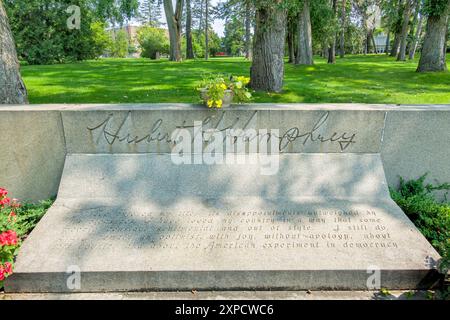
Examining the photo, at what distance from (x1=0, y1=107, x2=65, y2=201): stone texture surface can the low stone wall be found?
0.04 feet

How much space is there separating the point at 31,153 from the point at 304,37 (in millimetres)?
17459

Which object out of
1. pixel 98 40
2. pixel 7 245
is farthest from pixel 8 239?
pixel 98 40

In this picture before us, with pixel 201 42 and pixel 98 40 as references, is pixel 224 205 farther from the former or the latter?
pixel 201 42

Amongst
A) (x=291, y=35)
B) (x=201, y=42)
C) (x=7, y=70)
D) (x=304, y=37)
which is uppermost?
(x=201, y=42)

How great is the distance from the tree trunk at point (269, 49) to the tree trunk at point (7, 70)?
5.43 m

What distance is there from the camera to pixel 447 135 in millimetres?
4797

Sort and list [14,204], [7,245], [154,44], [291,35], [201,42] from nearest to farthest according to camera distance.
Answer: [7,245], [14,204], [291,35], [154,44], [201,42]

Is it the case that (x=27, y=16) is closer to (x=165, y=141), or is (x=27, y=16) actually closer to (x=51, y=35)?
(x=51, y=35)

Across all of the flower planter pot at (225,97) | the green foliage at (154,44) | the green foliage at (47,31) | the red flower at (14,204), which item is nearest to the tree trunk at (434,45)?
the flower planter pot at (225,97)

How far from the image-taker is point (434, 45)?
14117mm

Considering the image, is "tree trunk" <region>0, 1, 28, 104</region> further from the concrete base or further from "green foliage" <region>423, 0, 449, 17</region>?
"green foliage" <region>423, 0, 449, 17</region>
